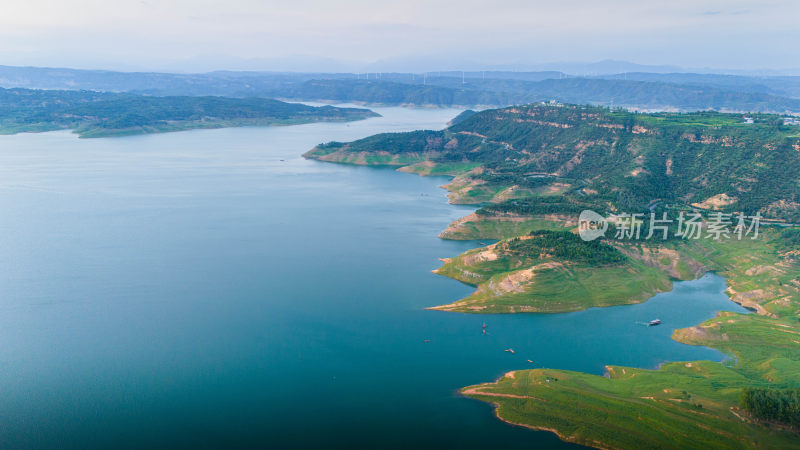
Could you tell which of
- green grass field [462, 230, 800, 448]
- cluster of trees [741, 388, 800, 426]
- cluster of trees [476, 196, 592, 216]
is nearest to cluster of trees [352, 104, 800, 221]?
cluster of trees [476, 196, 592, 216]

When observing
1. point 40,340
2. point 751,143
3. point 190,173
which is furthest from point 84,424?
point 751,143

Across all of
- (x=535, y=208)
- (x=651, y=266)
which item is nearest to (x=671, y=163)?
(x=535, y=208)

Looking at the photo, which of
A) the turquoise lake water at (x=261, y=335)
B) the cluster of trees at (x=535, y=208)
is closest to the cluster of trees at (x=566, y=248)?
the turquoise lake water at (x=261, y=335)

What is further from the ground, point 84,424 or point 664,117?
point 664,117

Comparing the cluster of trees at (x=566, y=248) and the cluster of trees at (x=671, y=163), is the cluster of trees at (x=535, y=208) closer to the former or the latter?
the cluster of trees at (x=671, y=163)

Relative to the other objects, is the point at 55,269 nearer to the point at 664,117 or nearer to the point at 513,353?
the point at 513,353

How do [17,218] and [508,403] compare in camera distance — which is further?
[17,218]
